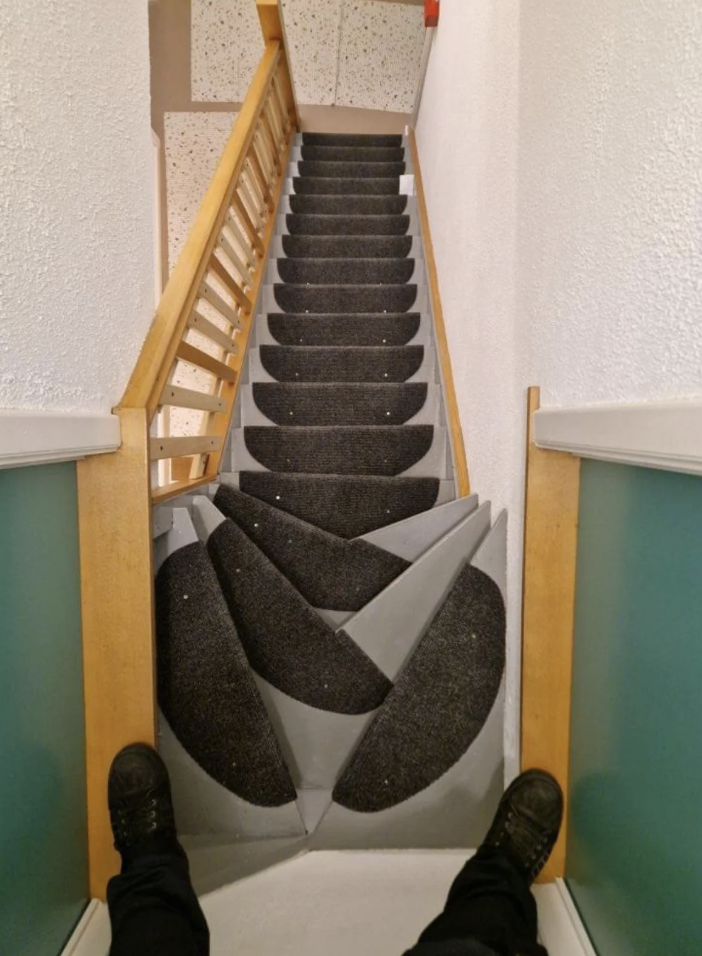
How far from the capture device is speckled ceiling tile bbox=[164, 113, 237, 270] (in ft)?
11.9

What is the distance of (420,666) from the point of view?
121 centimetres

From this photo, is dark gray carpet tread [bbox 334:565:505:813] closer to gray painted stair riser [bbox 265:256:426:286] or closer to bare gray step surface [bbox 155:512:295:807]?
bare gray step surface [bbox 155:512:295:807]

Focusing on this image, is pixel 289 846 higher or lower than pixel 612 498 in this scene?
lower

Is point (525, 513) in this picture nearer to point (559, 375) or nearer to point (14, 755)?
point (559, 375)

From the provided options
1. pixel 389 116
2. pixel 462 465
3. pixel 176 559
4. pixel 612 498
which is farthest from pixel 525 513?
pixel 389 116

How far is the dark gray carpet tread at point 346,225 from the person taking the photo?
290 centimetres

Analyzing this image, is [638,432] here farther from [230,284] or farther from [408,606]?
[230,284]

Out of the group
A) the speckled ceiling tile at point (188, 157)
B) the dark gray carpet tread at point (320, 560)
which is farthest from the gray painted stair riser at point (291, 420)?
the speckled ceiling tile at point (188, 157)

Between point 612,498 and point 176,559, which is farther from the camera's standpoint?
point 176,559

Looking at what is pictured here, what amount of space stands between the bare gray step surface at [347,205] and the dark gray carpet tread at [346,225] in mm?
134

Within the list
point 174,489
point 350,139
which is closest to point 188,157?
point 350,139

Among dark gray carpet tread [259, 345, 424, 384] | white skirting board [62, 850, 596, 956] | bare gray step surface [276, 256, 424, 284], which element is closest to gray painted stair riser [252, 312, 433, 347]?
dark gray carpet tread [259, 345, 424, 384]

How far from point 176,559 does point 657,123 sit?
3.75 ft

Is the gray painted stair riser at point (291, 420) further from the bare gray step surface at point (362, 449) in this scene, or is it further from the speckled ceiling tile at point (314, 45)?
the speckled ceiling tile at point (314, 45)
